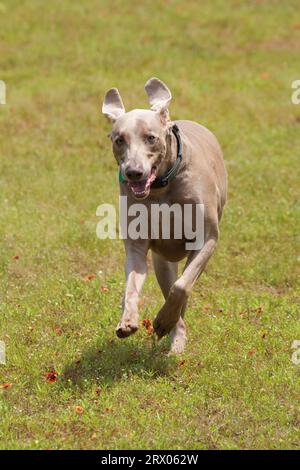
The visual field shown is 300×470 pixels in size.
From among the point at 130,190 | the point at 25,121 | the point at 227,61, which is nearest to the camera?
the point at 130,190

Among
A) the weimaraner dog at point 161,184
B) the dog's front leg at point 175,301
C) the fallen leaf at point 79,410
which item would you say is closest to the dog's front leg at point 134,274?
the weimaraner dog at point 161,184

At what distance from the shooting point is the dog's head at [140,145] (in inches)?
266

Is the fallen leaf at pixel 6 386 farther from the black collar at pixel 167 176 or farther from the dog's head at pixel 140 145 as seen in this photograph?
the black collar at pixel 167 176

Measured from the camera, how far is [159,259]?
8305mm

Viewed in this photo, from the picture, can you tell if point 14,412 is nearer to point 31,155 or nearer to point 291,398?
point 291,398

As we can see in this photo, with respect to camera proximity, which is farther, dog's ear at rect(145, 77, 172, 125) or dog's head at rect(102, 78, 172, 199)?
dog's ear at rect(145, 77, 172, 125)

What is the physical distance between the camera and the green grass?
259 inches

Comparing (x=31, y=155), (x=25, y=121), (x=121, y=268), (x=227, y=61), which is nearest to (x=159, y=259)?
(x=121, y=268)

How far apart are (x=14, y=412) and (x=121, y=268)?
3.74 meters

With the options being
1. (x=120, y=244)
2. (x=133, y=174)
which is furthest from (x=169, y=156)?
(x=120, y=244)

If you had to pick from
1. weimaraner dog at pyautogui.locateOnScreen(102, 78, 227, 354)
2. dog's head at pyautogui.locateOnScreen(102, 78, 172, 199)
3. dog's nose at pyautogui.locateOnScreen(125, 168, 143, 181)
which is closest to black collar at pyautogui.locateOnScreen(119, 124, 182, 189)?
weimaraner dog at pyautogui.locateOnScreen(102, 78, 227, 354)

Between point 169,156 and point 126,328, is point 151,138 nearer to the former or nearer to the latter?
point 169,156

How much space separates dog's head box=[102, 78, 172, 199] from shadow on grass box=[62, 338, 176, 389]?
1.46 metres

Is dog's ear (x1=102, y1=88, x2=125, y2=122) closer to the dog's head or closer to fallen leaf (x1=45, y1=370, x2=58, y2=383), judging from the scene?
the dog's head
